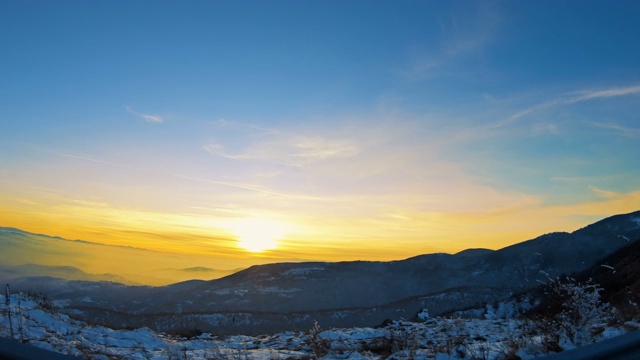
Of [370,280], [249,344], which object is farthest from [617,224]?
[249,344]

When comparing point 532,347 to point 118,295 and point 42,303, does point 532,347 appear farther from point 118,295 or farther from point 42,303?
→ point 118,295

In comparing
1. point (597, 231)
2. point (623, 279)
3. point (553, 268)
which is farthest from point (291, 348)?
point (597, 231)

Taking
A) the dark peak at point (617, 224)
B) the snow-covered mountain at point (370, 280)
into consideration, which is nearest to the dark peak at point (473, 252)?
the snow-covered mountain at point (370, 280)

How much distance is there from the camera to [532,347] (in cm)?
741

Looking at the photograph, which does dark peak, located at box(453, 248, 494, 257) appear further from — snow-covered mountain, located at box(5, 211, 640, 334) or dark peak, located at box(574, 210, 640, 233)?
dark peak, located at box(574, 210, 640, 233)

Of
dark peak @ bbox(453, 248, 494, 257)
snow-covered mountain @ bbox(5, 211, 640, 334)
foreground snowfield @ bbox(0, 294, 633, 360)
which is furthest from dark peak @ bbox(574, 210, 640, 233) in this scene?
foreground snowfield @ bbox(0, 294, 633, 360)

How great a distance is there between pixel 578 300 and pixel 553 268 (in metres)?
85.8

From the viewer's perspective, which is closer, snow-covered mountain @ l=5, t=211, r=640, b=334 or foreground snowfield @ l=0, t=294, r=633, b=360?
foreground snowfield @ l=0, t=294, r=633, b=360

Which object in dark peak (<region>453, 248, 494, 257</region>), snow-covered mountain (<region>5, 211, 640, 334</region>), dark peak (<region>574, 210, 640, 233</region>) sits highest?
dark peak (<region>574, 210, 640, 233</region>)

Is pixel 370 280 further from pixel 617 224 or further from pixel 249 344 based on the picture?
pixel 249 344

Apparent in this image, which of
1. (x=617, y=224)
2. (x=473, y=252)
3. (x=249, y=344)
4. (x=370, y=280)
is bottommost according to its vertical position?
(x=370, y=280)

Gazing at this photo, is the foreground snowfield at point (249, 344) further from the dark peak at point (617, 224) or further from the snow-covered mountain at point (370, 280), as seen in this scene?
the dark peak at point (617, 224)

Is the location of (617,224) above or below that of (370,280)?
above

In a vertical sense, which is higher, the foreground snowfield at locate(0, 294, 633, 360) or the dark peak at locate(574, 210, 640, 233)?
the dark peak at locate(574, 210, 640, 233)
